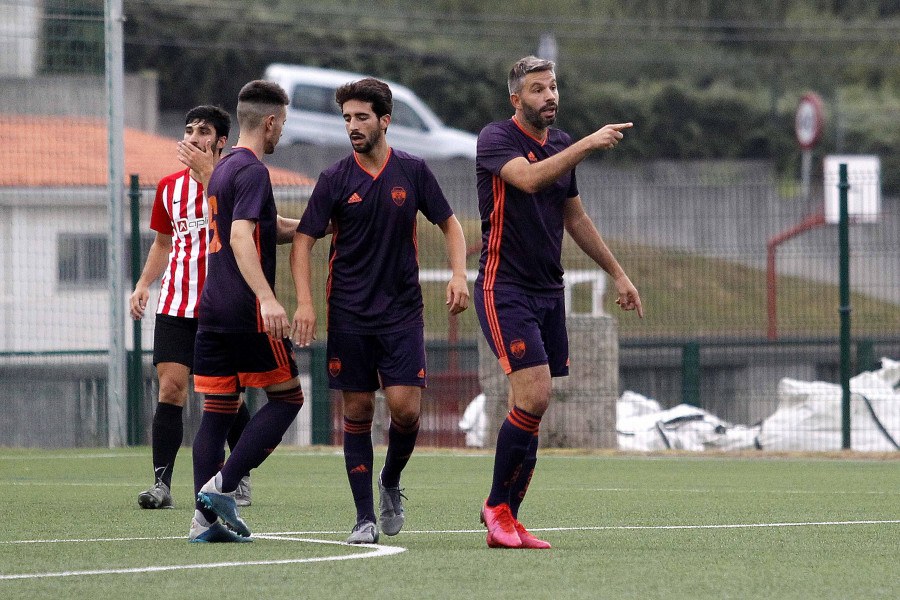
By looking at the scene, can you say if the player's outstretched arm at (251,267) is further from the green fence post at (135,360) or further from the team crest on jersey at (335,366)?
the green fence post at (135,360)

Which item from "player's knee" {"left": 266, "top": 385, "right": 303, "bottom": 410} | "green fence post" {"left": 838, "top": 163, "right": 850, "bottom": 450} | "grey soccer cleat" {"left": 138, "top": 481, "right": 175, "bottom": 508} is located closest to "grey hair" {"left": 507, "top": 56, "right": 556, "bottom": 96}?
"player's knee" {"left": 266, "top": 385, "right": 303, "bottom": 410}

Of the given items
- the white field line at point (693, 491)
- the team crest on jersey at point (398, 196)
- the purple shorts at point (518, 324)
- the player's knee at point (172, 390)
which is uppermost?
the team crest on jersey at point (398, 196)

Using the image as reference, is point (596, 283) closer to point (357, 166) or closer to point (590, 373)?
point (590, 373)

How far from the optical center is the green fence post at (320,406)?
13578 millimetres

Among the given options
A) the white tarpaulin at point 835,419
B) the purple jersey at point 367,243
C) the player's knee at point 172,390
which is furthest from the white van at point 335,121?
the purple jersey at point 367,243

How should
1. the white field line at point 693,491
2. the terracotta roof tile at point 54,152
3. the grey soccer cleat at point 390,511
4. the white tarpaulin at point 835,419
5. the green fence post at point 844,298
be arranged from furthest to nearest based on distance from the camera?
the terracotta roof tile at point 54,152 → the white tarpaulin at point 835,419 → the green fence post at point 844,298 → the white field line at point 693,491 → the grey soccer cleat at point 390,511

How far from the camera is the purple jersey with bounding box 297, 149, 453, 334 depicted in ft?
20.0

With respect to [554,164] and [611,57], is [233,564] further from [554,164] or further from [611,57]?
[611,57]

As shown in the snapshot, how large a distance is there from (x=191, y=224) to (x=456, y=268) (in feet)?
6.27

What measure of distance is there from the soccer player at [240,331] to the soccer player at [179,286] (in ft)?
3.80

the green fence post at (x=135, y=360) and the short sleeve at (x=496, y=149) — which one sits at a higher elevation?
the short sleeve at (x=496, y=149)

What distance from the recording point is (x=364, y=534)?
6.08 metres

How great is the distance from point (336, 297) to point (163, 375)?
2098 millimetres

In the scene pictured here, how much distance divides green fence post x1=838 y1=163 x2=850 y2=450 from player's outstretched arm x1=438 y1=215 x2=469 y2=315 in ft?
23.3
